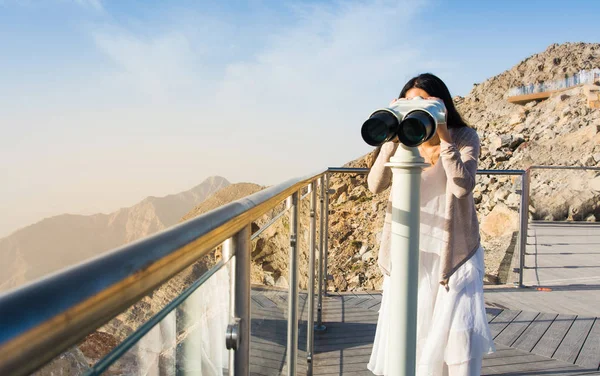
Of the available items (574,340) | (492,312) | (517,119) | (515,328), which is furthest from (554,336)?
(517,119)

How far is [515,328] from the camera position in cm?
360

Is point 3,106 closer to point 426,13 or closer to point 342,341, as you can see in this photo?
point 426,13

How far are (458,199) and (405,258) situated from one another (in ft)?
2.60

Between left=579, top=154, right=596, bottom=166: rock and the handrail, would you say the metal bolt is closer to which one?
the handrail

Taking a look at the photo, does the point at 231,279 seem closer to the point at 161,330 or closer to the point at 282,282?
the point at 161,330

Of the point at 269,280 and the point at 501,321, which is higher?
the point at 269,280

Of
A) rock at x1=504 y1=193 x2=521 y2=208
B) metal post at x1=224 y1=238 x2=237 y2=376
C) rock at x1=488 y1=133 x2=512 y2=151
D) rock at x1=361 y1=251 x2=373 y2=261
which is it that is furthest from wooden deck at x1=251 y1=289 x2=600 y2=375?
rock at x1=488 y1=133 x2=512 y2=151

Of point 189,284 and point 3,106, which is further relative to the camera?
point 3,106

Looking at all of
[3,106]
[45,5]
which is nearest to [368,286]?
[45,5]

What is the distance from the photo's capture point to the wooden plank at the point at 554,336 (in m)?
3.23

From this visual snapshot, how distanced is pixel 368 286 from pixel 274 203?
8981 mm

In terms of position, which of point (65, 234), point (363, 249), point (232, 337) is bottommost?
point (65, 234)

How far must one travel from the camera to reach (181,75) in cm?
5344

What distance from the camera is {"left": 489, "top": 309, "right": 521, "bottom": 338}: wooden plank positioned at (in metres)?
3.56
